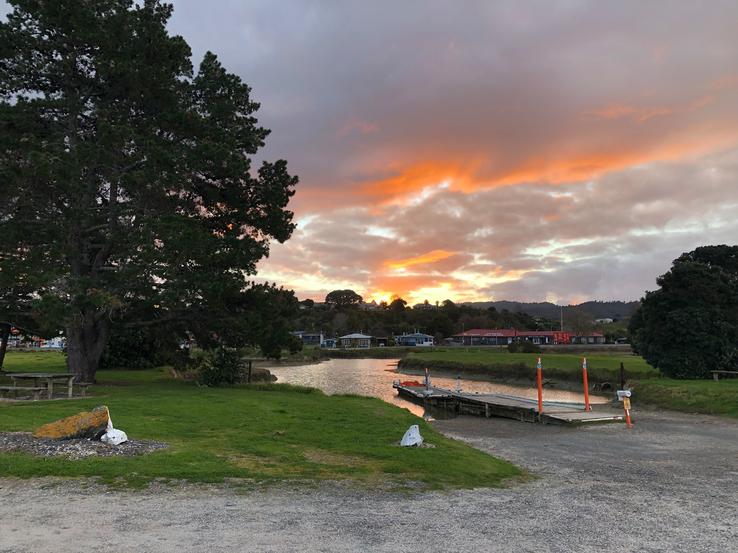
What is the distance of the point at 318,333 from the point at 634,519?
147146mm

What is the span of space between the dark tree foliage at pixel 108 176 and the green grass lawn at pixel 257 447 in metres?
4.93

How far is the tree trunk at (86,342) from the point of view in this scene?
22.8 metres

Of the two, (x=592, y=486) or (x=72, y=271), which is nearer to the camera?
(x=592, y=486)

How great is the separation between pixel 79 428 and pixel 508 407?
1854 cm

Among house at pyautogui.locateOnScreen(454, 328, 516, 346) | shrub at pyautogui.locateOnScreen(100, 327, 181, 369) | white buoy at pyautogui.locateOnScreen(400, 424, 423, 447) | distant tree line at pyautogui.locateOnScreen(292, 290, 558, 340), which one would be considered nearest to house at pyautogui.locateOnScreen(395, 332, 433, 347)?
distant tree line at pyautogui.locateOnScreen(292, 290, 558, 340)

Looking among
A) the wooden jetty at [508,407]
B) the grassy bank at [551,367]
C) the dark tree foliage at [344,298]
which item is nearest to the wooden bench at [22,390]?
the wooden jetty at [508,407]

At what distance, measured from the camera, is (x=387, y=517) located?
22.1 ft

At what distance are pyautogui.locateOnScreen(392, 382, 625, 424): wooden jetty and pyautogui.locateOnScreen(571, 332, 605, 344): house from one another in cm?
9815

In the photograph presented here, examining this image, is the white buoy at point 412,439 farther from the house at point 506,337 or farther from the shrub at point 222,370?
the house at point 506,337

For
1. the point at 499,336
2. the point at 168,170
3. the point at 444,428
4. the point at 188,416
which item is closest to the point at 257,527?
the point at 188,416

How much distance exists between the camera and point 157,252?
20.4 metres

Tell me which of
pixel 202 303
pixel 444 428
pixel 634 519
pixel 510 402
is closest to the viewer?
pixel 634 519

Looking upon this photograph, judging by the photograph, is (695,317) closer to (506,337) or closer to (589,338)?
(506,337)

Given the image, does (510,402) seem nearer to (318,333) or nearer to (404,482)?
(404,482)
